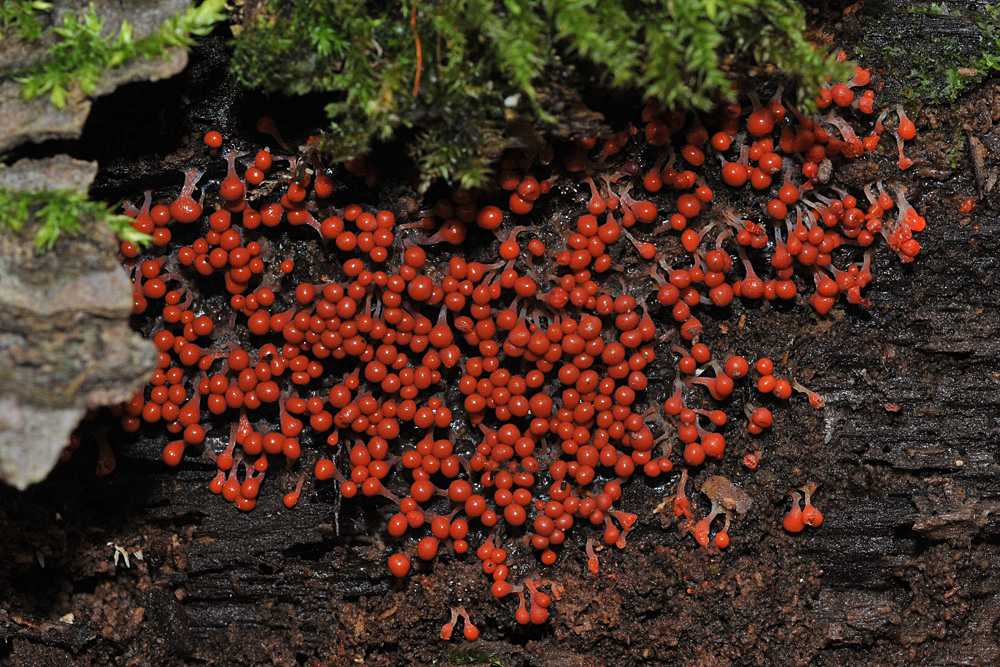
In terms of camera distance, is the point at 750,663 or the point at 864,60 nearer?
the point at 864,60

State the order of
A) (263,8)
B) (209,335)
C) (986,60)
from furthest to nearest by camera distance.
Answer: (209,335)
(986,60)
(263,8)

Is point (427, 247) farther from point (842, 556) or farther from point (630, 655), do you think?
point (842, 556)

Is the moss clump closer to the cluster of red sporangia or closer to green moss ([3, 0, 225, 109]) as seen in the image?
green moss ([3, 0, 225, 109])

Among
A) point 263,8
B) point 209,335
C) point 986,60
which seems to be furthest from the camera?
point 209,335

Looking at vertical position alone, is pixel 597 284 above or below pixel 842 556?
above

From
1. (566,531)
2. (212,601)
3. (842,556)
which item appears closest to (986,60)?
(842,556)

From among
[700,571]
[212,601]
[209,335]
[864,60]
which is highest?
[864,60]
